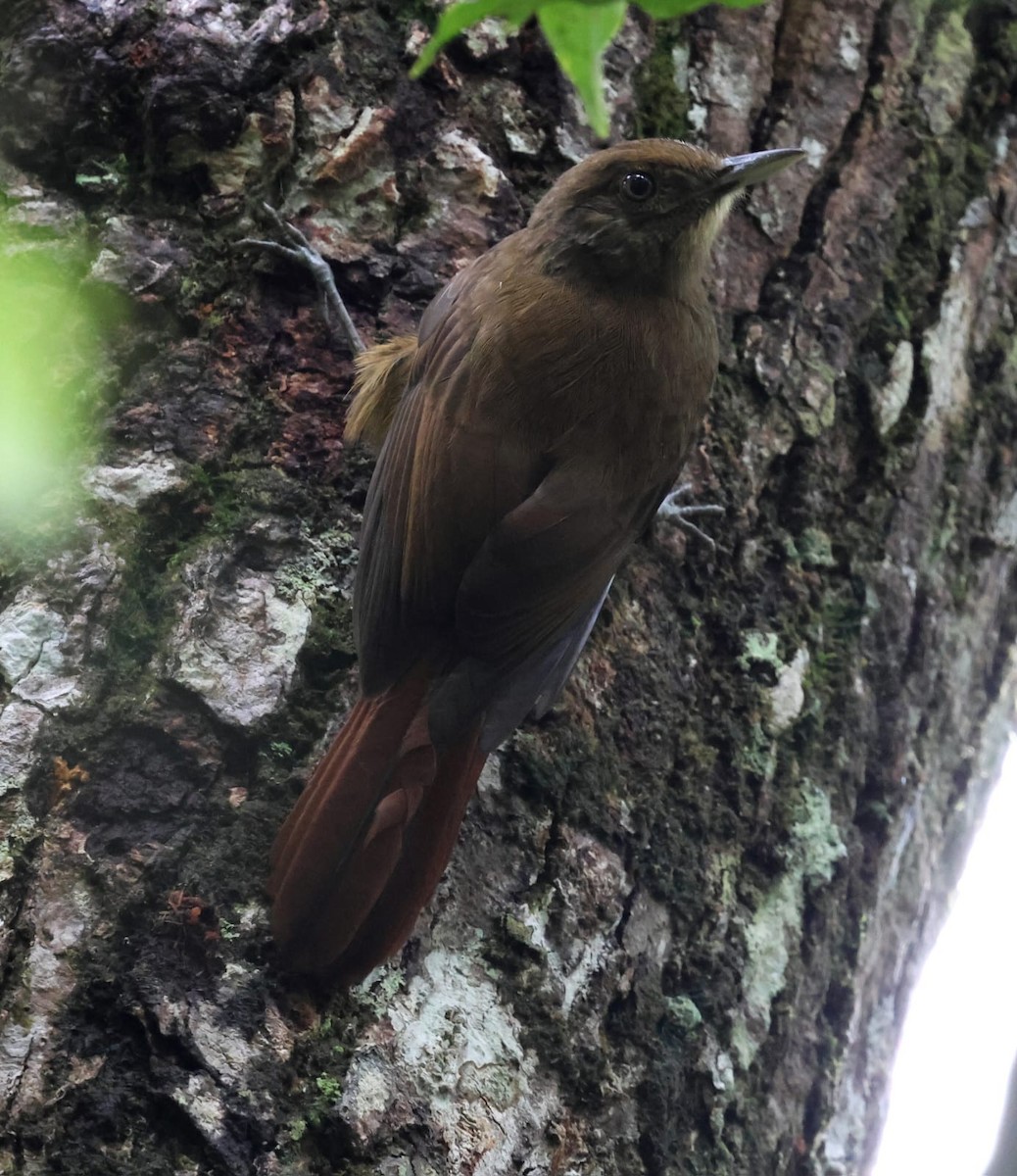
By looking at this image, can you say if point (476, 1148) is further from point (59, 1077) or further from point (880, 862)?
point (880, 862)

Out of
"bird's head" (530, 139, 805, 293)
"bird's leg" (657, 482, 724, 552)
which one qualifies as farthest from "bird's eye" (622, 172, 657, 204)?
"bird's leg" (657, 482, 724, 552)

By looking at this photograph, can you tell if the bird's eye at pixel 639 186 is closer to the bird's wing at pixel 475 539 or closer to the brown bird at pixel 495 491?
the brown bird at pixel 495 491

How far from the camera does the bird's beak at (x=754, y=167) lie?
2.29m

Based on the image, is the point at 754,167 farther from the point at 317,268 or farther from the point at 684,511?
the point at 317,268

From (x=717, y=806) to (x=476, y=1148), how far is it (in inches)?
28.1

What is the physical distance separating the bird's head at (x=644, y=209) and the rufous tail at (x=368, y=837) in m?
0.99

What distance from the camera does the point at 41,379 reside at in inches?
71.2

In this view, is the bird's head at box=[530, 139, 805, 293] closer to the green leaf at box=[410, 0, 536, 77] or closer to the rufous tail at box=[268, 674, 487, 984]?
the rufous tail at box=[268, 674, 487, 984]

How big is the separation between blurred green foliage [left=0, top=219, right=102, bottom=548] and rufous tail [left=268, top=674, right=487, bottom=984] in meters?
0.52

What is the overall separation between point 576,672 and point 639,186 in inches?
41.0

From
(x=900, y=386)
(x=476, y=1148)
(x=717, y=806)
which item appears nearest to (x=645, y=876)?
(x=717, y=806)

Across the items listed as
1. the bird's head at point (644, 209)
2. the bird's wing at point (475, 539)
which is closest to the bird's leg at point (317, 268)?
the bird's wing at point (475, 539)

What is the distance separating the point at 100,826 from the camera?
5.14 feet

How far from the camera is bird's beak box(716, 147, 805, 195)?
7.50 ft
